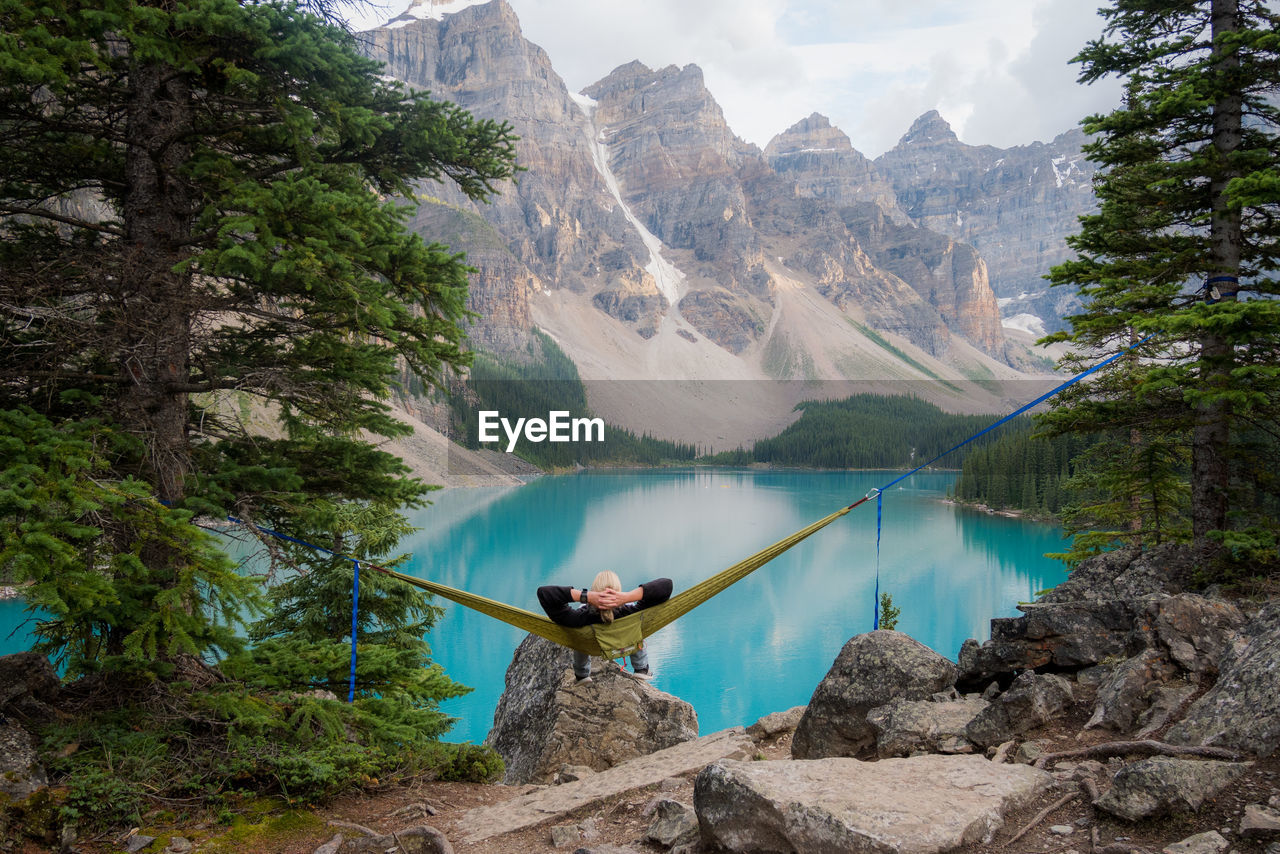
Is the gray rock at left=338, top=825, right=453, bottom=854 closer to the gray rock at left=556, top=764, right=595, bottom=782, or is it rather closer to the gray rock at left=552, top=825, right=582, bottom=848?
the gray rock at left=552, top=825, right=582, bottom=848

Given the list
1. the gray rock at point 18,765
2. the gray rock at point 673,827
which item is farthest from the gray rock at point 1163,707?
the gray rock at point 18,765

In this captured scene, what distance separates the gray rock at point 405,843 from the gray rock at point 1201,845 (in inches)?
108

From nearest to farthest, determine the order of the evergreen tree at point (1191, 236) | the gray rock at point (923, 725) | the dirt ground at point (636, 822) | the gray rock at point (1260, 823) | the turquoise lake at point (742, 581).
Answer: the gray rock at point (1260, 823) < the dirt ground at point (636, 822) < the gray rock at point (923, 725) < the evergreen tree at point (1191, 236) < the turquoise lake at point (742, 581)

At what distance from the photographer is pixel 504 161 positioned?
478 centimetres

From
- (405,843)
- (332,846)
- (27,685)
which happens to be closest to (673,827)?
(405,843)

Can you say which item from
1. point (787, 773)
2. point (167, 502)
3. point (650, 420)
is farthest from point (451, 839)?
point (650, 420)

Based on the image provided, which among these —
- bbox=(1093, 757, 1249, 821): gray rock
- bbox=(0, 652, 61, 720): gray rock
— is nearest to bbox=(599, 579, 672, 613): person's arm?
bbox=(1093, 757, 1249, 821): gray rock

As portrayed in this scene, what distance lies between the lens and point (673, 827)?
10.3ft

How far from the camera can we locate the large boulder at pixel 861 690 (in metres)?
4.32

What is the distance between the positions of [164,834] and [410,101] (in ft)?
13.4

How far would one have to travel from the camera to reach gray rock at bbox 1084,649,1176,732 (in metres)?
3.40

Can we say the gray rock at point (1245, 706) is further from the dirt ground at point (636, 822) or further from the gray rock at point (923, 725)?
the gray rock at point (923, 725)

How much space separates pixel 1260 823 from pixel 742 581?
35773 millimetres

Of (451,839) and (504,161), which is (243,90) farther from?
(451,839)
